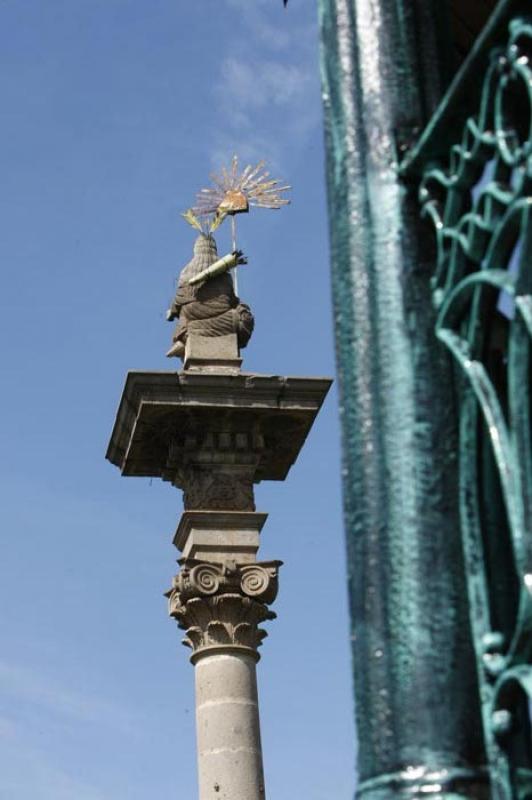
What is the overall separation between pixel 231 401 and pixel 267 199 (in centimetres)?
345

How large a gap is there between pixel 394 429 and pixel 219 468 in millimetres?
12446

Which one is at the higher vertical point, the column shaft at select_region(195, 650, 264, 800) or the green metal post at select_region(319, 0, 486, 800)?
the column shaft at select_region(195, 650, 264, 800)

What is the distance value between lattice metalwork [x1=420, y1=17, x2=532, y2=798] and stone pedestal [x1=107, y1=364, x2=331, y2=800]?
1130 cm

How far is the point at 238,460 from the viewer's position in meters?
14.9

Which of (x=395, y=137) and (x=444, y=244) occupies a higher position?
(x=395, y=137)

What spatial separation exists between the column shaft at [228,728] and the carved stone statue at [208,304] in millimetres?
2850

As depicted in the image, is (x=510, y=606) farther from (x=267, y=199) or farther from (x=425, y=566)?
(x=267, y=199)

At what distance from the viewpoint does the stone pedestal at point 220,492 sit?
13.8 meters

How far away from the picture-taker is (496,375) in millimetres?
2527

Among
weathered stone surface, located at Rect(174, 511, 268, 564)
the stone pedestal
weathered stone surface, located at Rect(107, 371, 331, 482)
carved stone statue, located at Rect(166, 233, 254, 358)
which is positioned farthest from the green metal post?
carved stone statue, located at Rect(166, 233, 254, 358)

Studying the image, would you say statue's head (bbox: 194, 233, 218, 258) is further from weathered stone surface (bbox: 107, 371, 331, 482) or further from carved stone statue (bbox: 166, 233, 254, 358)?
weathered stone surface (bbox: 107, 371, 331, 482)

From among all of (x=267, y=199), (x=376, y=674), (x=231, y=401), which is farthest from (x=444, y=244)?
(x=267, y=199)

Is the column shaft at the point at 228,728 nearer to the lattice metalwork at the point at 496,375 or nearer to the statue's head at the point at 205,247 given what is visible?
the statue's head at the point at 205,247

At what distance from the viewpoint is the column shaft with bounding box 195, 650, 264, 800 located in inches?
527
